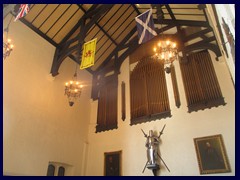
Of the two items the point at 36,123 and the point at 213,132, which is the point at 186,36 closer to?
the point at 213,132

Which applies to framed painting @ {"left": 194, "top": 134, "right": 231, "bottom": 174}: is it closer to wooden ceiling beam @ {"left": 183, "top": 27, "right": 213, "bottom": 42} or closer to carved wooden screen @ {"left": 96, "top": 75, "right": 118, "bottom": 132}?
carved wooden screen @ {"left": 96, "top": 75, "right": 118, "bottom": 132}

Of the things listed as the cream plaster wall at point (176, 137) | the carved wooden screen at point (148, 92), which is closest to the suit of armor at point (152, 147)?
the cream plaster wall at point (176, 137)

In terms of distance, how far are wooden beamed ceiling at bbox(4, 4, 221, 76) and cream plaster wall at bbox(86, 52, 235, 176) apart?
1307mm

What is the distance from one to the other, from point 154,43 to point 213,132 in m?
4.50

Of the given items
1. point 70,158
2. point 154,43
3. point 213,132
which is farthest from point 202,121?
point 70,158

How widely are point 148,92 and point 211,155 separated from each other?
324 cm

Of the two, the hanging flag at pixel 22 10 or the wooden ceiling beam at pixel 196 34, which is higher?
the wooden ceiling beam at pixel 196 34

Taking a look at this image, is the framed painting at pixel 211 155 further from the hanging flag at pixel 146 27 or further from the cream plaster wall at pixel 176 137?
the hanging flag at pixel 146 27

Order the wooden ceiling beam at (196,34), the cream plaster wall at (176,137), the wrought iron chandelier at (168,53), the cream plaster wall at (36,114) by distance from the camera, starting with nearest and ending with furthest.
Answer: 1. the wrought iron chandelier at (168,53)
2. the cream plaster wall at (36,114)
3. the cream plaster wall at (176,137)
4. the wooden ceiling beam at (196,34)

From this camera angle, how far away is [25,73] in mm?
7047

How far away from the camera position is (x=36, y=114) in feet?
23.1

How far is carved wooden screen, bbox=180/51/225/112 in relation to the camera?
675 centimetres

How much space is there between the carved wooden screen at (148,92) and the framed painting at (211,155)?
5.16 feet

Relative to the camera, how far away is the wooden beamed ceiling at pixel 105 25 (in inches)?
295
